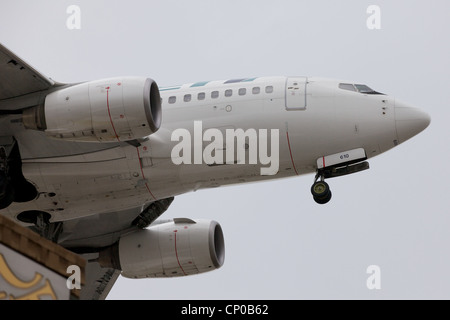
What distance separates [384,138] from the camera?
37969 millimetres

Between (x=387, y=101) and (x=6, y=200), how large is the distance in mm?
11521

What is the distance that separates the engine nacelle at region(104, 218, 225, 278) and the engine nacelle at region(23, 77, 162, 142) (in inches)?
282

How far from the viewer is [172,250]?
139 feet

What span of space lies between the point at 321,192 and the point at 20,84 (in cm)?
927

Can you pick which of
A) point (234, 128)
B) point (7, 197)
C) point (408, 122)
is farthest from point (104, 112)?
point (408, 122)

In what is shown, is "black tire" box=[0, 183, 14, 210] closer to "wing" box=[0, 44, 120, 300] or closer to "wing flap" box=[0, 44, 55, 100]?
"wing" box=[0, 44, 120, 300]

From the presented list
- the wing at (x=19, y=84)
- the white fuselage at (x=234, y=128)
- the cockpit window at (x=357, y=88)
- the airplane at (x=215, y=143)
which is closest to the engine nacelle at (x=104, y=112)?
the wing at (x=19, y=84)

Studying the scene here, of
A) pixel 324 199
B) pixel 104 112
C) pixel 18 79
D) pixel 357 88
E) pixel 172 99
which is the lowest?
pixel 324 199

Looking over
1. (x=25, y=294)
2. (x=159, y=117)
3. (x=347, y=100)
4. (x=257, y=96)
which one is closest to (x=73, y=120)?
(x=159, y=117)

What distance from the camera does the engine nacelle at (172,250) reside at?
42125 millimetres

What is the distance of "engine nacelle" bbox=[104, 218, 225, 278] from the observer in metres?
42.1

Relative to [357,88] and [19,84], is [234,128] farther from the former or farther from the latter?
[19,84]

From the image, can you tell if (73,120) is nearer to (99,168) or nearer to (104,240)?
(99,168)

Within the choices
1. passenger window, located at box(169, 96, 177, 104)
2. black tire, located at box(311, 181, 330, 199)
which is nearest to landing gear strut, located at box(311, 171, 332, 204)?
black tire, located at box(311, 181, 330, 199)
